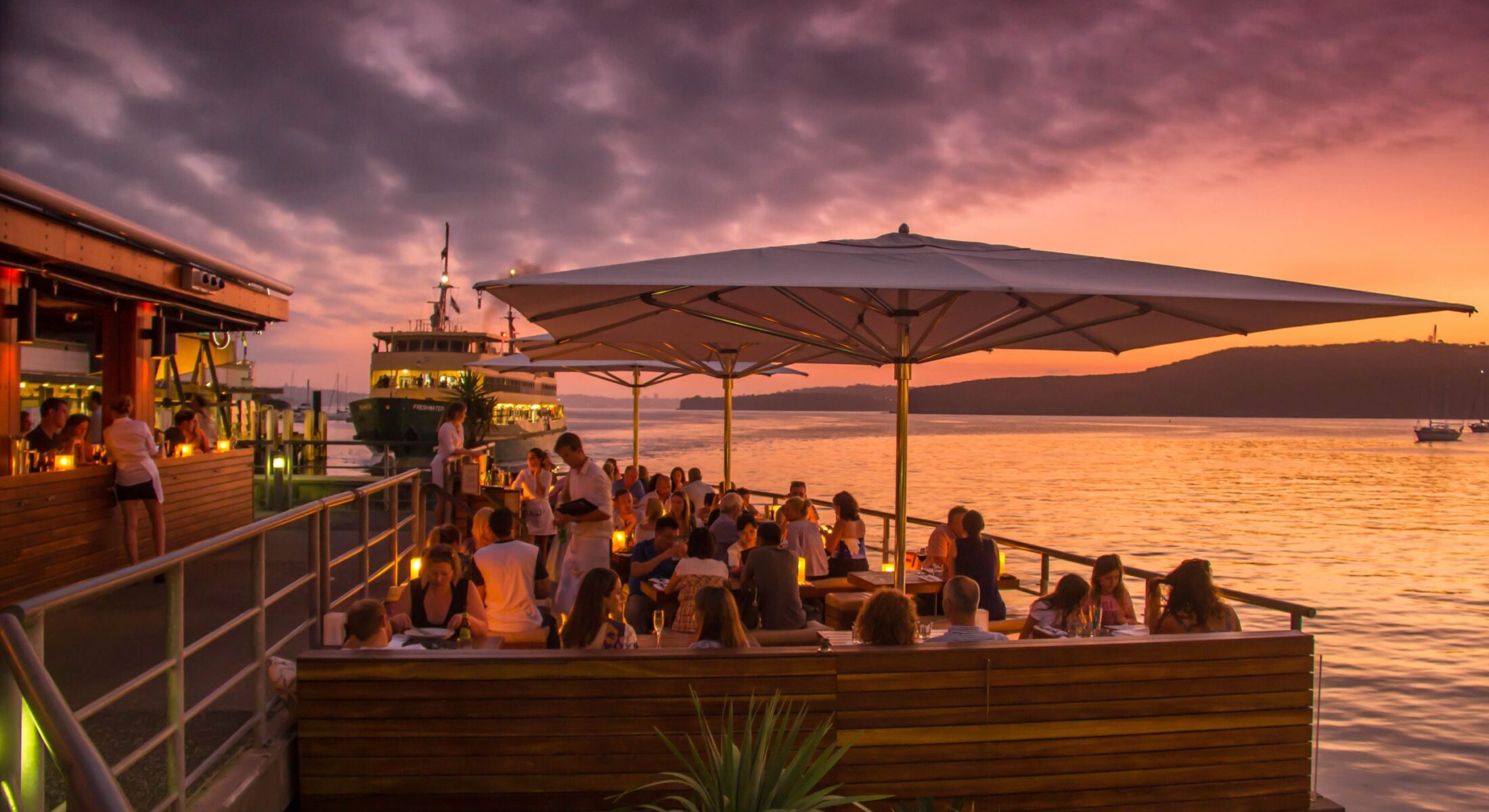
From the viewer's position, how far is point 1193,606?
15.9 feet

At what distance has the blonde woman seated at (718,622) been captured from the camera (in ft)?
13.7

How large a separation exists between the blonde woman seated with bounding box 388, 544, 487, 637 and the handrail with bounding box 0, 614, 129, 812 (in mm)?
3508

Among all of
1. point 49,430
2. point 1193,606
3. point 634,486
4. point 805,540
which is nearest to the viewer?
point 1193,606

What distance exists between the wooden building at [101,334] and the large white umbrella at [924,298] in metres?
4.49

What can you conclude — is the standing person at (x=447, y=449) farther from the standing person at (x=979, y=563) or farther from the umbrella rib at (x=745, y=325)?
the standing person at (x=979, y=563)

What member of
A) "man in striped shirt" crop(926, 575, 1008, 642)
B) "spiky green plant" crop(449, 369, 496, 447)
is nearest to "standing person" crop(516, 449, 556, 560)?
"man in striped shirt" crop(926, 575, 1008, 642)

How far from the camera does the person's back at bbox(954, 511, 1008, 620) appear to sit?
6816 millimetres

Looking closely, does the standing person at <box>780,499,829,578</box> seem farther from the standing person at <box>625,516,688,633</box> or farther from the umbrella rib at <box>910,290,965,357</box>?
the umbrella rib at <box>910,290,965,357</box>

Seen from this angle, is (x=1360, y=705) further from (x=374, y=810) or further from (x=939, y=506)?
(x=939, y=506)

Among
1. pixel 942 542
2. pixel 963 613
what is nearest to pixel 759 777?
pixel 963 613

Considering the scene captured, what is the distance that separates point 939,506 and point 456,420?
21286mm

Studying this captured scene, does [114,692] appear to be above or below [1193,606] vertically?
above

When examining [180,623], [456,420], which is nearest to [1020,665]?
[180,623]

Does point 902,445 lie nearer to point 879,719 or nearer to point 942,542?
point 879,719
